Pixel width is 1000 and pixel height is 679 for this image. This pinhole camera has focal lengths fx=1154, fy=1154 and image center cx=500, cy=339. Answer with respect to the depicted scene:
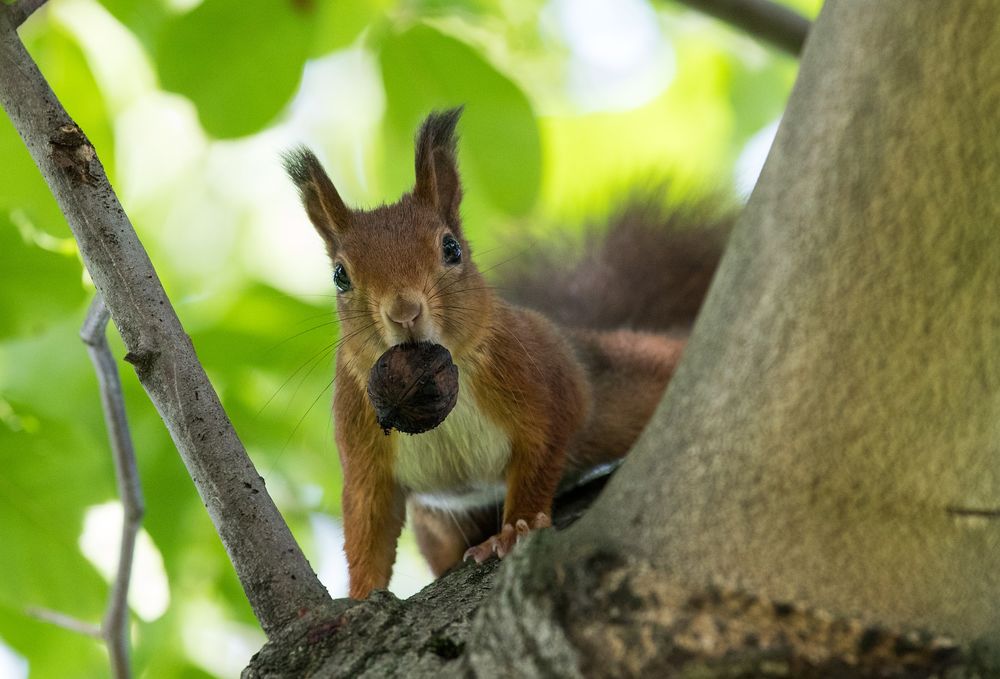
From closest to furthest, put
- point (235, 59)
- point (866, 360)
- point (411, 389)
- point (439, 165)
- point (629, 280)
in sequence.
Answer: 1. point (866, 360)
2. point (411, 389)
3. point (235, 59)
4. point (439, 165)
5. point (629, 280)

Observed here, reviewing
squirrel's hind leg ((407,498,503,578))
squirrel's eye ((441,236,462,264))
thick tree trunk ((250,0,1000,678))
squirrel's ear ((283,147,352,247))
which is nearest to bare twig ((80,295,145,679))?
squirrel's ear ((283,147,352,247))

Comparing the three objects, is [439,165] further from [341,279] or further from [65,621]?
[65,621]

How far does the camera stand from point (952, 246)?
1109 millimetres

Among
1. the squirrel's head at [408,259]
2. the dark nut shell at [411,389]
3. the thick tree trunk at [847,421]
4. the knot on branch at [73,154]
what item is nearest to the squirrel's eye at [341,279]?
the squirrel's head at [408,259]

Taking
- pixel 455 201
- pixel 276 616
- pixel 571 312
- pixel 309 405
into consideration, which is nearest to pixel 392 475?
pixel 309 405

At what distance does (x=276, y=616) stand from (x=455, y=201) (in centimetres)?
119

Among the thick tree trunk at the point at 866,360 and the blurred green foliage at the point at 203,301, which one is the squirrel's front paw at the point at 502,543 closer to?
the blurred green foliage at the point at 203,301

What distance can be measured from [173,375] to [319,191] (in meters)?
0.86

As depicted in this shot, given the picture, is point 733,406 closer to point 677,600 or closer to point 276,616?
point 677,600

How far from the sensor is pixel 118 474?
1.98 metres

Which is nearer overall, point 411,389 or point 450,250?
point 411,389

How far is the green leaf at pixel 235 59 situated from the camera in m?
2.22

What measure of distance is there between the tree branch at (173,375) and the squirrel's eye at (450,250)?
0.79 metres

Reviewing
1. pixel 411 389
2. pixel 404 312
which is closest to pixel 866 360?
pixel 411 389
